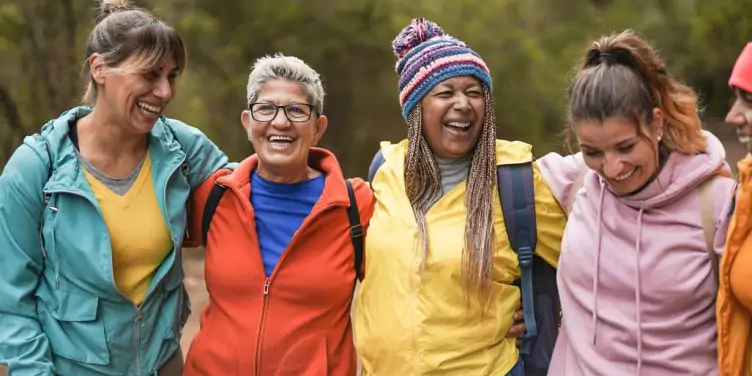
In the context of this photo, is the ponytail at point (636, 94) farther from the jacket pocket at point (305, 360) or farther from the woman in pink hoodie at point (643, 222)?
the jacket pocket at point (305, 360)

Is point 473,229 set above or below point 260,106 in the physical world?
below

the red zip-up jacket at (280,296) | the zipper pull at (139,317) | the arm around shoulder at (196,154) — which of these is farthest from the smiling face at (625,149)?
the zipper pull at (139,317)

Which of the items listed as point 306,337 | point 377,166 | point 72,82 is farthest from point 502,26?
point 306,337

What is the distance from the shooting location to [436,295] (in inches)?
108

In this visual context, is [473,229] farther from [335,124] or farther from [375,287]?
[335,124]

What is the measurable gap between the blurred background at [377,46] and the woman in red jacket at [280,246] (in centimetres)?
488

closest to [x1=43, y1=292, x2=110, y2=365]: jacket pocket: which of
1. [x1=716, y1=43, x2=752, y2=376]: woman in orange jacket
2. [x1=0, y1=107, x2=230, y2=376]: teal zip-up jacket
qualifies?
[x1=0, y1=107, x2=230, y2=376]: teal zip-up jacket

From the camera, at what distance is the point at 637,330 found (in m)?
2.42

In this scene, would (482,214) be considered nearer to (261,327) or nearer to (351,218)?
(351,218)

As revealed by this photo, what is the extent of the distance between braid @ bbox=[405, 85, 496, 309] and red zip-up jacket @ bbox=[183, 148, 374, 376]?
24 centimetres

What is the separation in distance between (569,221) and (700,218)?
441 mm

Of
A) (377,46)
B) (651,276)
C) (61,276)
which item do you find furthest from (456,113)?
(377,46)

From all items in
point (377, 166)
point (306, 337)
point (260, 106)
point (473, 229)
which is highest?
point (260, 106)

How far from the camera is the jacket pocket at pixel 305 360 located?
112 inches
